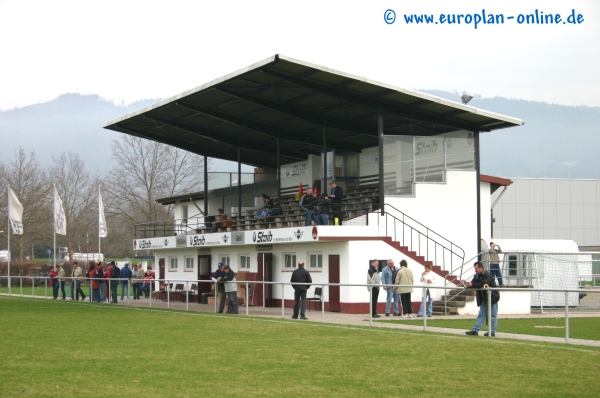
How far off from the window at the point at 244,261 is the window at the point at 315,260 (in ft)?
17.0

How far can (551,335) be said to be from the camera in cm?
1906

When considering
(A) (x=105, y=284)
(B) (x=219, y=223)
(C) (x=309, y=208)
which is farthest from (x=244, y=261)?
(C) (x=309, y=208)

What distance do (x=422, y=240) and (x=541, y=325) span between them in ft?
31.8

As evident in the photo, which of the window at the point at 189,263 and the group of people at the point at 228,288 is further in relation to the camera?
the window at the point at 189,263

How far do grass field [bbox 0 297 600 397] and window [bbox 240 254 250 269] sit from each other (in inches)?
659

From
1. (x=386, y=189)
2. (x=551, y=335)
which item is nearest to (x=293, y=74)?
(x=386, y=189)

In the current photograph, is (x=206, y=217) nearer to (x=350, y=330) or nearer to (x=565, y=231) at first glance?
(x=350, y=330)

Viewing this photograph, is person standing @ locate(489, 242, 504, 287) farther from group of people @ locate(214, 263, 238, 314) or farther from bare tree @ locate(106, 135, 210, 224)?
bare tree @ locate(106, 135, 210, 224)

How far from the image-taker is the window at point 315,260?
3199 cm

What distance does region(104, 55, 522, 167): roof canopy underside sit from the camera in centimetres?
3080

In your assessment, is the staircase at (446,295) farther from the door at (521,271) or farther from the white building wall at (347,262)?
the door at (521,271)

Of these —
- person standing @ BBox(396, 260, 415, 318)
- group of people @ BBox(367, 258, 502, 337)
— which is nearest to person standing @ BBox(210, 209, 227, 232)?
group of people @ BBox(367, 258, 502, 337)

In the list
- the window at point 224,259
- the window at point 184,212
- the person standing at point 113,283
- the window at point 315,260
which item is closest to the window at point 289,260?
the window at point 315,260

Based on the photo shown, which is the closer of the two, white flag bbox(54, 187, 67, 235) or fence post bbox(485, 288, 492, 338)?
fence post bbox(485, 288, 492, 338)
